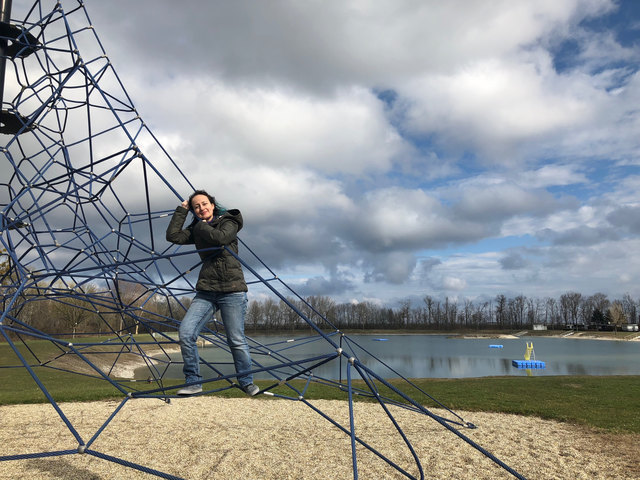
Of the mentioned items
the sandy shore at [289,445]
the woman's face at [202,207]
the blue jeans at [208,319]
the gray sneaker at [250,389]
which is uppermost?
the woman's face at [202,207]

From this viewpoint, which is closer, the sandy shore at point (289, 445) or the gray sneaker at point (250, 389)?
the gray sneaker at point (250, 389)

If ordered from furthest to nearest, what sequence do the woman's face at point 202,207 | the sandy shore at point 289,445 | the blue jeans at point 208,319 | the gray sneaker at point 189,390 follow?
the sandy shore at point 289,445 < the woman's face at point 202,207 < the blue jeans at point 208,319 < the gray sneaker at point 189,390

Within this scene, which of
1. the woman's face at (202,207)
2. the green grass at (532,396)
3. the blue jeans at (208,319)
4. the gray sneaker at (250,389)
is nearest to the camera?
the blue jeans at (208,319)

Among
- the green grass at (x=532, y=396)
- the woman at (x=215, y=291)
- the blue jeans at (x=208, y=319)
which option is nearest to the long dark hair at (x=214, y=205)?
the woman at (x=215, y=291)

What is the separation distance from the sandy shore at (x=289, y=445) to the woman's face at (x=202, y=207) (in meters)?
4.02

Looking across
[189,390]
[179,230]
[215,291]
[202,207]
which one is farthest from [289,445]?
[202,207]

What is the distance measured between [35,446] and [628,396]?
14.8m

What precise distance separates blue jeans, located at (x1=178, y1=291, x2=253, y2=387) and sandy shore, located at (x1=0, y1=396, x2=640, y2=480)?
8.35 ft

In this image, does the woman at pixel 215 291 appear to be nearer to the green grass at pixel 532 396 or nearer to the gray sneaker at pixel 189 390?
the gray sneaker at pixel 189 390

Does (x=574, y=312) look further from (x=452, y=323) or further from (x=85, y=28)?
(x=85, y=28)

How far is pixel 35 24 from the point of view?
7.34 meters

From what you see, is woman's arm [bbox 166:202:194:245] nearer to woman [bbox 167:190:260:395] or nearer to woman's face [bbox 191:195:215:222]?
woman [bbox 167:190:260:395]

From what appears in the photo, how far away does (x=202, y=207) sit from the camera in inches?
218

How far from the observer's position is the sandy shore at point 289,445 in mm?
7043
